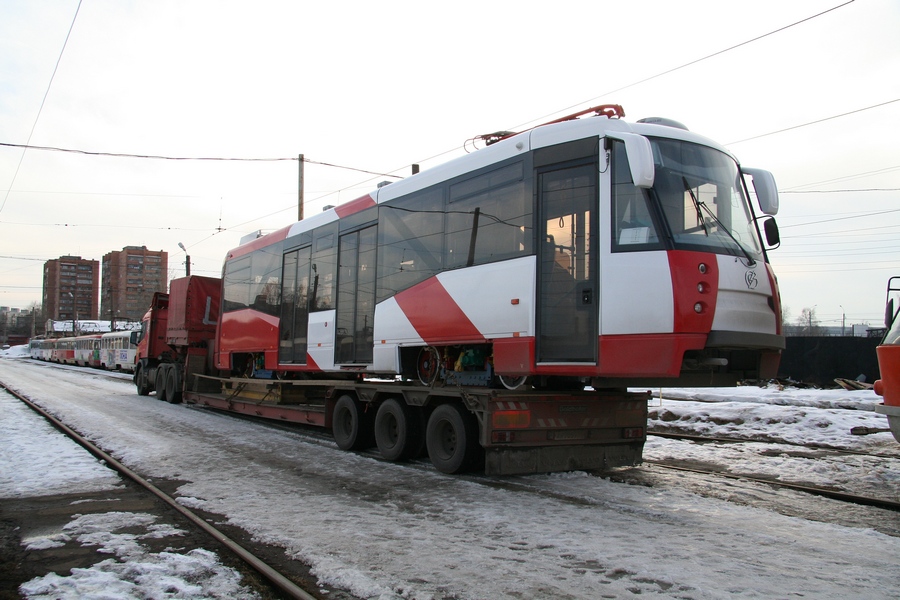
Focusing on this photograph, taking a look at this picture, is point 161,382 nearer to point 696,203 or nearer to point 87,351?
point 696,203

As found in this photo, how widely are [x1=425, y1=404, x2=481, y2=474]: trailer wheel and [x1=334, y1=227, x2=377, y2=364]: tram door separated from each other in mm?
1818

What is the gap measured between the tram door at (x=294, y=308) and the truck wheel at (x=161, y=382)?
919 cm

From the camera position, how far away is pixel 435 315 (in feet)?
27.1

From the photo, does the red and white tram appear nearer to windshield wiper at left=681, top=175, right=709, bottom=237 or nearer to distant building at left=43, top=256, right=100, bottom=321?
windshield wiper at left=681, top=175, right=709, bottom=237

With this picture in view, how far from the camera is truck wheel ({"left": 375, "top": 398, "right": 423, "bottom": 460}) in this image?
8.81m

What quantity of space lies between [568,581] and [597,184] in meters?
3.81

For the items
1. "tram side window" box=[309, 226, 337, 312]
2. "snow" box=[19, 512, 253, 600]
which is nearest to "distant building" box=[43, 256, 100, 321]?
"tram side window" box=[309, 226, 337, 312]

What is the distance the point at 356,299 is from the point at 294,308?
2281 mm

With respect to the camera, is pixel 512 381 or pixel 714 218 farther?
pixel 512 381

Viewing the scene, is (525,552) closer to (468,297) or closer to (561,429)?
(561,429)

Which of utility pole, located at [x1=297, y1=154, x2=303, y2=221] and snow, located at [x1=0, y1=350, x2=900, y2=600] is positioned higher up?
utility pole, located at [x1=297, y1=154, x2=303, y2=221]

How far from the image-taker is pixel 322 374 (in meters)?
12.3

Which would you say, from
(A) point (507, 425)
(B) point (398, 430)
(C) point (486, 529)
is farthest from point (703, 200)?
(B) point (398, 430)

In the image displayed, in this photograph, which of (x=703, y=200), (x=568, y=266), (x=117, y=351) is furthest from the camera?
(x=117, y=351)
